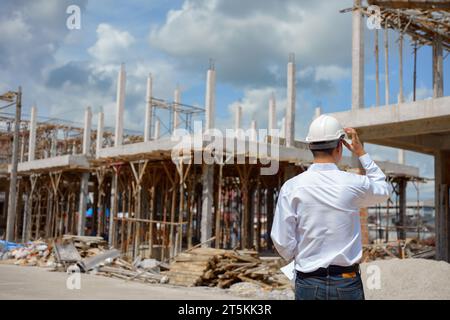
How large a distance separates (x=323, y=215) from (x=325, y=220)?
0.03 meters

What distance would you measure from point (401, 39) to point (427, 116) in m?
4.17

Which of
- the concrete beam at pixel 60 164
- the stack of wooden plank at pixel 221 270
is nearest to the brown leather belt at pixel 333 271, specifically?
the stack of wooden plank at pixel 221 270

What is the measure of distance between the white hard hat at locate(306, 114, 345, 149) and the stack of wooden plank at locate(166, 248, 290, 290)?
453 inches

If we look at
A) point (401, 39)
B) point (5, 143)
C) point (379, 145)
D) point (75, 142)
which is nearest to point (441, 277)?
point (379, 145)

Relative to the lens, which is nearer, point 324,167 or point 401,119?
point 324,167

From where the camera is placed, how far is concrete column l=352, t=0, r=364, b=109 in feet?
Result: 47.7

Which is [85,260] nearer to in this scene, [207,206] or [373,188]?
[207,206]

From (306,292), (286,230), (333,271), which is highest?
(286,230)

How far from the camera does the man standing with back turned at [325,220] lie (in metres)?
2.71

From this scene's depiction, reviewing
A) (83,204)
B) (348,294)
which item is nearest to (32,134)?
(83,204)

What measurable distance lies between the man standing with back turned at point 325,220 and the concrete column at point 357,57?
12.0m

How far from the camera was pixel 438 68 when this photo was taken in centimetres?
1628

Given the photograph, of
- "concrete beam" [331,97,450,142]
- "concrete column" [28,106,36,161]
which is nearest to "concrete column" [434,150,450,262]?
"concrete beam" [331,97,450,142]

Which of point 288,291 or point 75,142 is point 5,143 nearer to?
point 75,142
